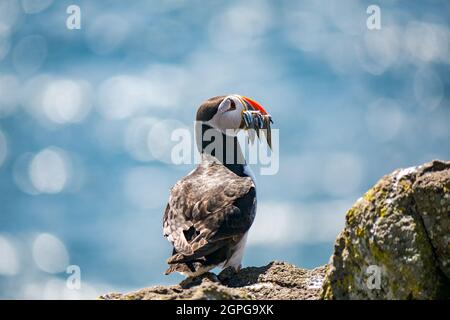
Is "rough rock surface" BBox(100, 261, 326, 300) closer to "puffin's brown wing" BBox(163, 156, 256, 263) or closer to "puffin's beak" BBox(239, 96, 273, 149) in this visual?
"puffin's brown wing" BBox(163, 156, 256, 263)

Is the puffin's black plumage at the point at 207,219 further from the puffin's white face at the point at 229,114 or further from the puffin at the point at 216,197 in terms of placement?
the puffin's white face at the point at 229,114

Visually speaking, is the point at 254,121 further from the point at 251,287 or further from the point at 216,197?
the point at 251,287

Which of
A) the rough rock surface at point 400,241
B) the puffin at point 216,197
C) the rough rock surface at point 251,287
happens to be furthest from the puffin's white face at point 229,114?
the rough rock surface at point 400,241

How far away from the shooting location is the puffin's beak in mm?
10320

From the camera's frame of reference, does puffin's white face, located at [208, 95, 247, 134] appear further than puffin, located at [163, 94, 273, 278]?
Yes

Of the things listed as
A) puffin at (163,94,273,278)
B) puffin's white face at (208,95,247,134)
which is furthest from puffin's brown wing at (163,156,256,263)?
puffin's white face at (208,95,247,134)

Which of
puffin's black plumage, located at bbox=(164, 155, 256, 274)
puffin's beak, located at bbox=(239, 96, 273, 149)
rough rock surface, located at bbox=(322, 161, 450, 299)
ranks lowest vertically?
rough rock surface, located at bbox=(322, 161, 450, 299)

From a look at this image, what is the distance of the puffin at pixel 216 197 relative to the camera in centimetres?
838

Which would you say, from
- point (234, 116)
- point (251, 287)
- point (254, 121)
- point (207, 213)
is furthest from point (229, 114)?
point (251, 287)

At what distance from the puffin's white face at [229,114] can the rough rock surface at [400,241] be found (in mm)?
4355

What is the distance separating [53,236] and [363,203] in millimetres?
23697

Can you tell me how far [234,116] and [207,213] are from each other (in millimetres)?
1902

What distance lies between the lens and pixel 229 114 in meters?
10.4
